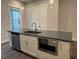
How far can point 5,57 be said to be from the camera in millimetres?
3598

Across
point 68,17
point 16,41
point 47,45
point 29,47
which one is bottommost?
point 29,47

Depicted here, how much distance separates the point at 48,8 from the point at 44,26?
1.13 meters

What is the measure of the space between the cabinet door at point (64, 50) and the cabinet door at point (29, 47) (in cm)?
93

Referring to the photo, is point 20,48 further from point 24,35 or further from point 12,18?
point 12,18

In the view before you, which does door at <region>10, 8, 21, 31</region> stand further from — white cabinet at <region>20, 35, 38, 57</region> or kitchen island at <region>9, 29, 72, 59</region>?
kitchen island at <region>9, 29, 72, 59</region>

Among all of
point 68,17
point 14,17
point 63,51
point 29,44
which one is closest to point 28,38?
point 29,44

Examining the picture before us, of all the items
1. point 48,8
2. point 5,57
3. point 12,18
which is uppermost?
point 48,8

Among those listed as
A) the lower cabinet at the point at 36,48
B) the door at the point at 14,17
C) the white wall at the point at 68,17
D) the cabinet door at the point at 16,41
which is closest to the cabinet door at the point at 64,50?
the lower cabinet at the point at 36,48

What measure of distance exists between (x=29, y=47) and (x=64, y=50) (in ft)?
4.87

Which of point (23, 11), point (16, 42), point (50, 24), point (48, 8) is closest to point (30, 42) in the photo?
point (16, 42)

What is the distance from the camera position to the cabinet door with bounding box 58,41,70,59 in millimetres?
2256

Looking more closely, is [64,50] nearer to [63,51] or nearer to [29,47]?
[63,51]

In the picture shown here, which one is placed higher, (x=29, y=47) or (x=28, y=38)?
Answer: (x=28, y=38)

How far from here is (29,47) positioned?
3.46 metres
